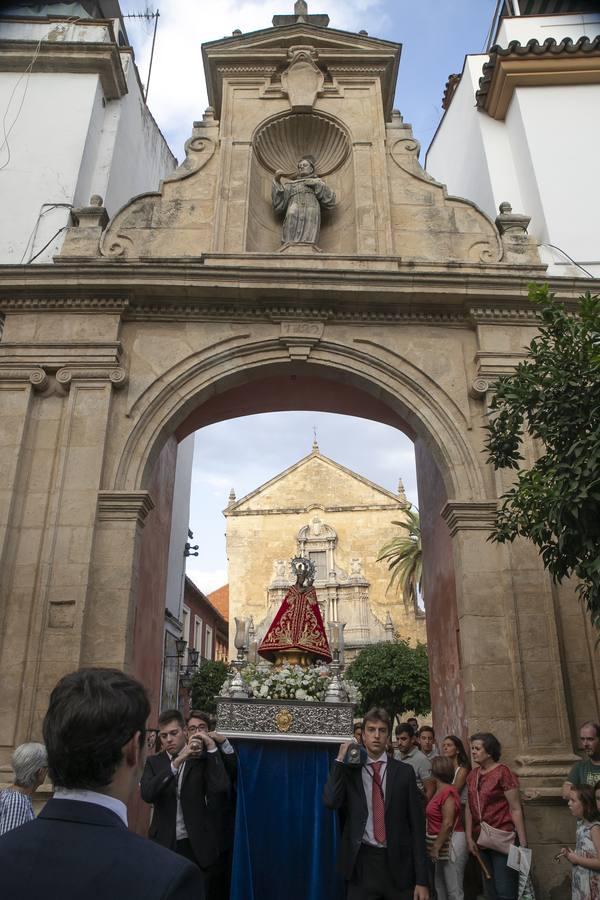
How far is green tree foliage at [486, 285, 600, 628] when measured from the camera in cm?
471

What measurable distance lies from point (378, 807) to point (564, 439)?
2788 mm

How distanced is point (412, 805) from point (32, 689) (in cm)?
412

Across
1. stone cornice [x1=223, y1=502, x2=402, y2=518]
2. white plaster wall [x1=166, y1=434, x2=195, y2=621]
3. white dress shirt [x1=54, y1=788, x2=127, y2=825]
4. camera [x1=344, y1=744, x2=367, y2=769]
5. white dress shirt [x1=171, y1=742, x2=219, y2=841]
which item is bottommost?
white dress shirt [x1=171, y1=742, x2=219, y2=841]

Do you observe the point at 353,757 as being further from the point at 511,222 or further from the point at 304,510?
the point at 304,510

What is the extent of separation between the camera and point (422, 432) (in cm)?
834

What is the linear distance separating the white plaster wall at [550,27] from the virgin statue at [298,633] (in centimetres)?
1020

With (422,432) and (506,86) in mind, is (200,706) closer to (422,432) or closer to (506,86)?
(422,432)

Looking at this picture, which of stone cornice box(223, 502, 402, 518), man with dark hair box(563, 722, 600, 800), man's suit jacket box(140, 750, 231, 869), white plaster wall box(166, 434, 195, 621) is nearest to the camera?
man's suit jacket box(140, 750, 231, 869)

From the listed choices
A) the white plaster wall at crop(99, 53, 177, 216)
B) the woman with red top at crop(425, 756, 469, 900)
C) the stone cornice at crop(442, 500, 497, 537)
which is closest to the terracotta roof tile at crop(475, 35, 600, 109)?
the white plaster wall at crop(99, 53, 177, 216)

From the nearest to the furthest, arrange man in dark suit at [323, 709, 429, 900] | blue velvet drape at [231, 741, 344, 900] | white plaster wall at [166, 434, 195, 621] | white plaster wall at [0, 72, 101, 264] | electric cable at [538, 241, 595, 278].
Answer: man in dark suit at [323, 709, 429, 900], blue velvet drape at [231, 741, 344, 900], electric cable at [538, 241, 595, 278], white plaster wall at [0, 72, 101, 264], white plaster wall at [166, 434, 195, 621]

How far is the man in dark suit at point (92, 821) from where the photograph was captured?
→ 134 centimetres

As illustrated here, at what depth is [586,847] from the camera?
412 centimetres

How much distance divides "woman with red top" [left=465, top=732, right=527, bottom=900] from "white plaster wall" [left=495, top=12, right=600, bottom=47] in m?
11.4

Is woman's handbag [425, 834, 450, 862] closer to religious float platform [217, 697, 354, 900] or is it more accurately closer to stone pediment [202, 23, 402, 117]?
religious float platform [217, 697, 354, 900]
